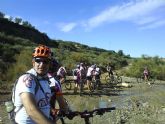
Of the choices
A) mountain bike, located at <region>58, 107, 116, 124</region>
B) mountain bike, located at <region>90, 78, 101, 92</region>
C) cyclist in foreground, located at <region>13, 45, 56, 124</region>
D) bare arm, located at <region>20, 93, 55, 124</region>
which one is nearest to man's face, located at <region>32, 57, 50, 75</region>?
cyclist in foreground, located at <region>13, 45, 56, 124</region>

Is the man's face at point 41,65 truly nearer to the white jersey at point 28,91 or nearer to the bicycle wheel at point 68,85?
the white jersey at point 28,91

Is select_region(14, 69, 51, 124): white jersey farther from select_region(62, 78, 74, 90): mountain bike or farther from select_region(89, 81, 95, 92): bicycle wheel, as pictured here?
select_region(62, 78, 74, 90): mountain bike

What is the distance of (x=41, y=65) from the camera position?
4309 mm

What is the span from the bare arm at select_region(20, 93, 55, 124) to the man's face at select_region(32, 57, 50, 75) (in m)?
0.39

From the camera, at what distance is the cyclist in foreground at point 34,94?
382 centimetres

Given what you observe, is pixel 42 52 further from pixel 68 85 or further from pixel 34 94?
pixel 68 85

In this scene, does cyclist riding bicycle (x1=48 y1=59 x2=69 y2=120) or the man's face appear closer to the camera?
the man's face

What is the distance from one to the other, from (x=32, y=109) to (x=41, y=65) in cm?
63

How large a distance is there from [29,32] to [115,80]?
5962cm

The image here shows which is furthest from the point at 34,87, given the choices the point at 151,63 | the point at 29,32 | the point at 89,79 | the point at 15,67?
the point at 29,32

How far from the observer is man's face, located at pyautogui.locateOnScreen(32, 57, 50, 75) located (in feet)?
14.1

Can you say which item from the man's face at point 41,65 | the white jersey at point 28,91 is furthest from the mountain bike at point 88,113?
the man's face at point 41,65

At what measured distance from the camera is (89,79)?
2898 centimetres

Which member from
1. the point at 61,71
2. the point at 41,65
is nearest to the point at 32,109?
the point at 41,65
